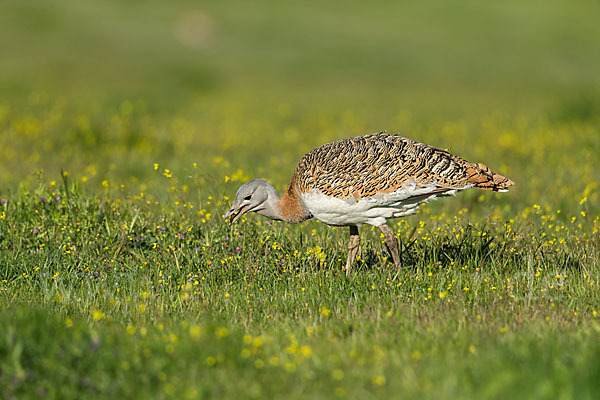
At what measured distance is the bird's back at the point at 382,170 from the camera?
615 cm

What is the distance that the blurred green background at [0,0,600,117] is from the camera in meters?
23.4

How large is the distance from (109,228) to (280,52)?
24659mm

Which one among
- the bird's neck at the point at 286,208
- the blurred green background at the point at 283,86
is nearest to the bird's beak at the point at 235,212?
the bird's neck at the point at 286,208

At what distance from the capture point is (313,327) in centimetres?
487

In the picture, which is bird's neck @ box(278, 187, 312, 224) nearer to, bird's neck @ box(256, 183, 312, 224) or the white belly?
bird's neck @ box(256, 183, 312, 224)

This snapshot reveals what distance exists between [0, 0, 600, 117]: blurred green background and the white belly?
1365 centimetres

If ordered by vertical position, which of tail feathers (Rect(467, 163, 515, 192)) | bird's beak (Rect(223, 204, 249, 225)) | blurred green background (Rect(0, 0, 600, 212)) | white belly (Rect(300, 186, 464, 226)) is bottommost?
blurred green background (Rect(0, 0, 600, 212))

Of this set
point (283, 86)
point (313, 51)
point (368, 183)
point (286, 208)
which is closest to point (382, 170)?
point (368, 183)

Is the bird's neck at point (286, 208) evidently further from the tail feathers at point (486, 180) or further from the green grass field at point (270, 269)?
the tail feathers at point (486, 180)

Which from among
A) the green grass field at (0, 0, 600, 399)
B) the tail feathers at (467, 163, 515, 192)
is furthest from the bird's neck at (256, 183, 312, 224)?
the tail feathers at (467, 163, 515, 192)

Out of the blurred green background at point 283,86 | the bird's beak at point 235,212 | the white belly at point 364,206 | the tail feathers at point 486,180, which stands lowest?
the blurred green background at point 283,86

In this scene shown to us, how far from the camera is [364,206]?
6.18 metres

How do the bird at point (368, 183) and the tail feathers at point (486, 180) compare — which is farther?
the tail feathers at point (486, 180)

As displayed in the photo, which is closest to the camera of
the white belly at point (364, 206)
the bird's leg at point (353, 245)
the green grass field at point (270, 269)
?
the green grass field at point (270, 269)
